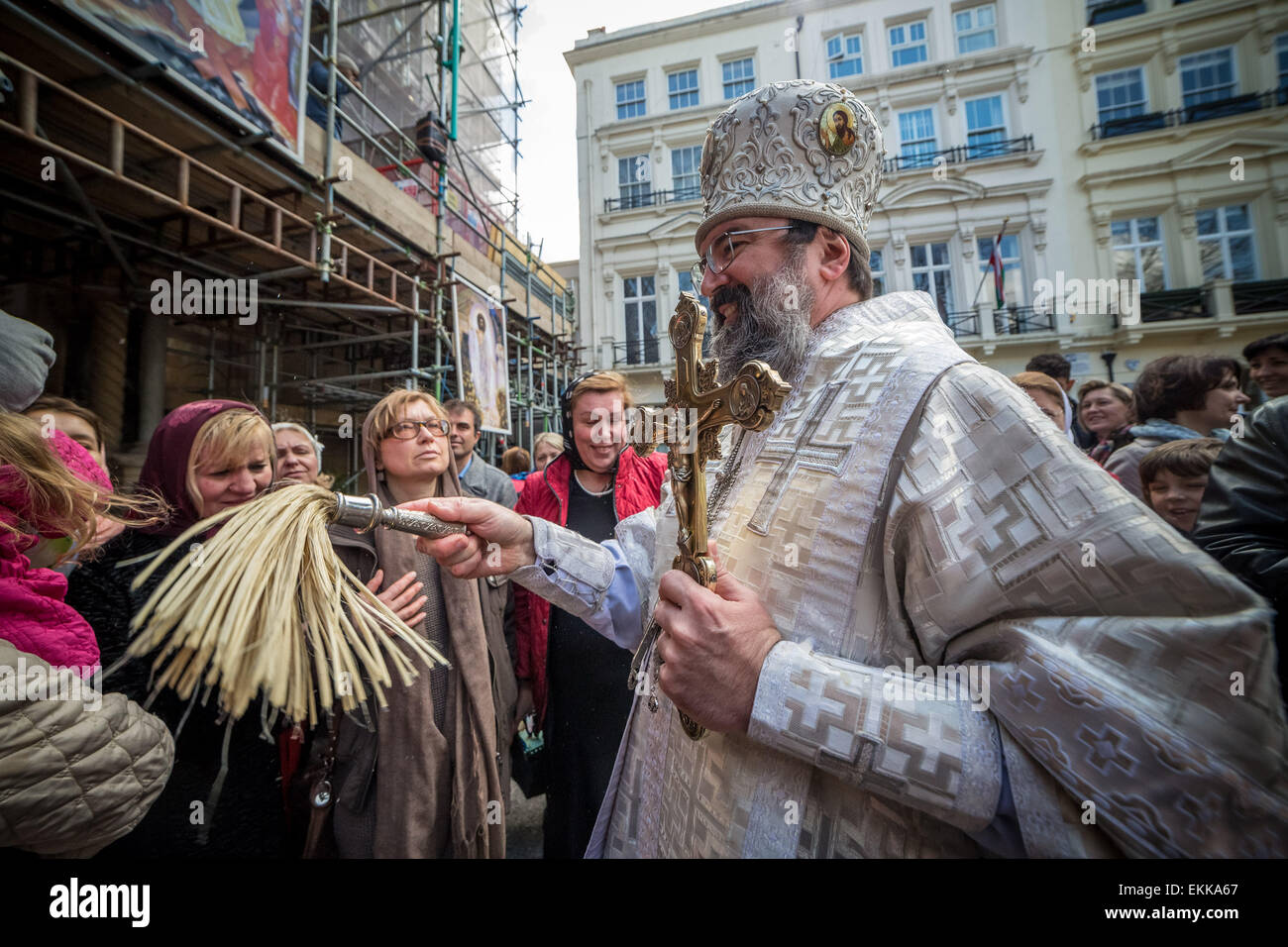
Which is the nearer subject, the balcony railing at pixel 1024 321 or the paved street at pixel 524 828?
the paved street at pixel 524 828

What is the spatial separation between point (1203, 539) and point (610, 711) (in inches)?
84.4

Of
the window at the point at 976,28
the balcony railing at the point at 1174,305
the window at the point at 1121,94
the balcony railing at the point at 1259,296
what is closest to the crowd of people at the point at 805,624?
the balcony railing at the point at 1174,305

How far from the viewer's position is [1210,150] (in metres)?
12.3

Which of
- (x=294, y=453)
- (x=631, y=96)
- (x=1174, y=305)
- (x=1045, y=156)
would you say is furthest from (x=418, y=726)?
(x=1045, y=156)

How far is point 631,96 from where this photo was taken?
14.1 metres

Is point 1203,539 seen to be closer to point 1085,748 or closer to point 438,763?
point 1085,748

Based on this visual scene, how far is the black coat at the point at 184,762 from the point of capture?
4.88 feet

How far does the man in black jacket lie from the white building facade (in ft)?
37.5

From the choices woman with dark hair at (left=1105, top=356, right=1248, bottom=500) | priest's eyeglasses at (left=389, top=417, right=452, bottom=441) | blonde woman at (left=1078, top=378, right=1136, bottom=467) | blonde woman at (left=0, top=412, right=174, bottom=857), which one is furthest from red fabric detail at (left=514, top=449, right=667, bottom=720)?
blonde woman at (left=1078, top=378, right=1136, bottom=467)

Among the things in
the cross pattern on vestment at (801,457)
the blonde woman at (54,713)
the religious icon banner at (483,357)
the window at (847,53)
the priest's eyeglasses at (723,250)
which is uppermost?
the window at (847,53)

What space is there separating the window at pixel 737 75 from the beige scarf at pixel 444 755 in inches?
619

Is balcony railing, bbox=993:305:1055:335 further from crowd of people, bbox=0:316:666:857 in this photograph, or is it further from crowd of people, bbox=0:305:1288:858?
crowd of people, bbox=0:316:666:857

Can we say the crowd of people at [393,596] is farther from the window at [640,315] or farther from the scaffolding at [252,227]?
the window at [640,315]
